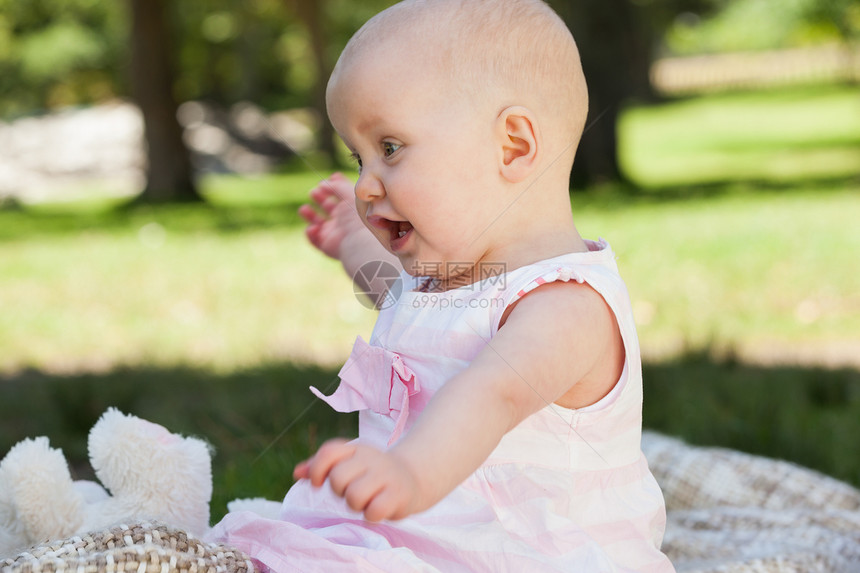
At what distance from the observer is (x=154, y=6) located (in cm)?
1041

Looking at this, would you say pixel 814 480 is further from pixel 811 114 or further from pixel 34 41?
pixel 34 41

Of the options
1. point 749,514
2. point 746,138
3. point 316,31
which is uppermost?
point 749,514

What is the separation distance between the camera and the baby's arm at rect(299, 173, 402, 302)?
192 centimetres

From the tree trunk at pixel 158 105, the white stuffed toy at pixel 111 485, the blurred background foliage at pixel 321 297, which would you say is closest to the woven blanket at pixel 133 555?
the white stuffed toy at pixel 111 485

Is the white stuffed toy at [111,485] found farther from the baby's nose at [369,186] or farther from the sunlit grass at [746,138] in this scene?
the sunlit grass at [746,138]

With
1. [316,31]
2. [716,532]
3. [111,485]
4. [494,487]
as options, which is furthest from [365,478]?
[316,31]

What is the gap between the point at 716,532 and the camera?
230cm

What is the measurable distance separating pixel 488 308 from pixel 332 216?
2.49 feet

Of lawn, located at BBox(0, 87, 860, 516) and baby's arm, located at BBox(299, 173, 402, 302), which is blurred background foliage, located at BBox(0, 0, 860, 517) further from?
baby's arm, located at BBox(299, 173, 402, 302)

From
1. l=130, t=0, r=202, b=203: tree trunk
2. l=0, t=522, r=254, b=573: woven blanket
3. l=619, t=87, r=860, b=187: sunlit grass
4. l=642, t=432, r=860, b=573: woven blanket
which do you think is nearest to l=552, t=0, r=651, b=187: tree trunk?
l=619, t=87, r=860, b=187: sunlit grass

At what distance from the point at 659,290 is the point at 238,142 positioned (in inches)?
528

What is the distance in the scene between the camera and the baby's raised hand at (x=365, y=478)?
1.00 metres

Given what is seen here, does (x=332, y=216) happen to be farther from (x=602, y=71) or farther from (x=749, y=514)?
(x=602, y=71)

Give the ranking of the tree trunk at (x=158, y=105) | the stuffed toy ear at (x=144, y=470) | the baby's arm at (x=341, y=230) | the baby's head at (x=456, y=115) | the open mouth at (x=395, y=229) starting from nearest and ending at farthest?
the baby's head at (x=456, y=115) → the open mouth at (x=395, y=229) → the stuffed toy ear at (x=144, y=470) → the baby's arm at (x=341, y=230) → the tree trunk at (x=158, y=105)
